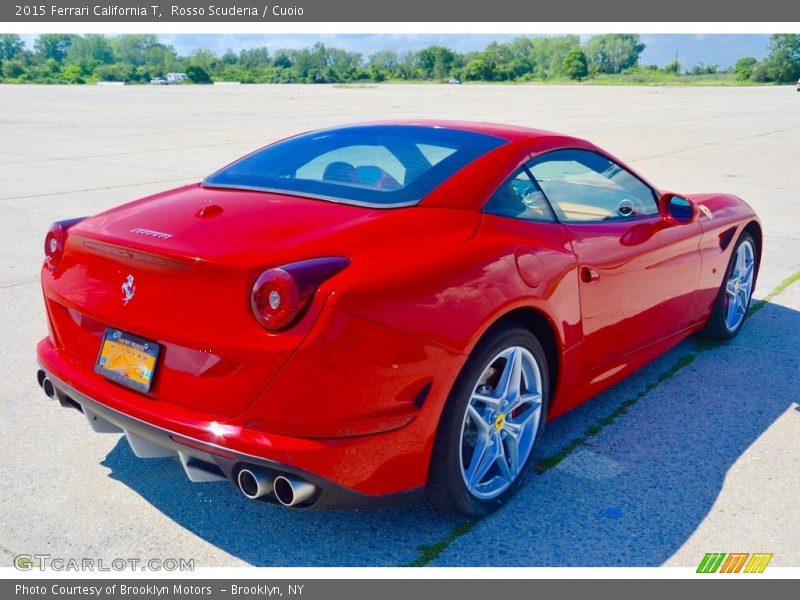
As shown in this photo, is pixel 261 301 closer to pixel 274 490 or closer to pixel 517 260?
pixel 274 490


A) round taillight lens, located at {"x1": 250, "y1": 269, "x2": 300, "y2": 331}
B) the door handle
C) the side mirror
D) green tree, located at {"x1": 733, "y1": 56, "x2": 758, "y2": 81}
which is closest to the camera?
round taillight lens, located at {"x1": 250, "y1": 269, "x2": 300, "y2": 331}

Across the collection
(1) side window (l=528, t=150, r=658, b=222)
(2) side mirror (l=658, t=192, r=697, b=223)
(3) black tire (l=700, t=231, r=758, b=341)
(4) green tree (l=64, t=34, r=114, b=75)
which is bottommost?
(3) black tire (l=700, t=231, r=758, b=341)

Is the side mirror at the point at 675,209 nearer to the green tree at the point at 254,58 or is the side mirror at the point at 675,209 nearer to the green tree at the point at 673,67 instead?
the green tree at the point at 673,67

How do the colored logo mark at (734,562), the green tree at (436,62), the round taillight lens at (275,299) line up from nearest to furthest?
1. the round taillight lens at (275,299)
2. the colored logo mark at (734,562)
3. the green tree at (436,62)

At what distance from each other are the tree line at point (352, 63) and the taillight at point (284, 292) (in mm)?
96070

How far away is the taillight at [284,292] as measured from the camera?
103 inches

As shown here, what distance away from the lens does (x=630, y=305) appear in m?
4.02

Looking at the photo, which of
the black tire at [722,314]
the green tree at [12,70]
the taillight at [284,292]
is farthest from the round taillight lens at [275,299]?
the green tree at [12,70]

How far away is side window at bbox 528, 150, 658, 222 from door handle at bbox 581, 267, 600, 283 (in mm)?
249

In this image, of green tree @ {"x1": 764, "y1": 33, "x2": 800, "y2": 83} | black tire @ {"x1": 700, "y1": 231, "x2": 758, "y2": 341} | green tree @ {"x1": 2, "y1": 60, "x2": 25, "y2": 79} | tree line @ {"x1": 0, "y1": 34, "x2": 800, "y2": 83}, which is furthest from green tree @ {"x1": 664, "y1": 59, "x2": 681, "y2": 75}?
black tire @ {"x1": 700, "y1": 231, "x2": 758, "y2": 341}

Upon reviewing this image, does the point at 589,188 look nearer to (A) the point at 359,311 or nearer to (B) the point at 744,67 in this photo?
(A) the point at 359,311

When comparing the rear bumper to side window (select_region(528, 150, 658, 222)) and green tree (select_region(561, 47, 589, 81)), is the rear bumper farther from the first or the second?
green tree (select_region(561, 47, 589, 81))

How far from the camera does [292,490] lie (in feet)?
8.68

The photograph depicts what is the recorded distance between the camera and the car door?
3729 mm
